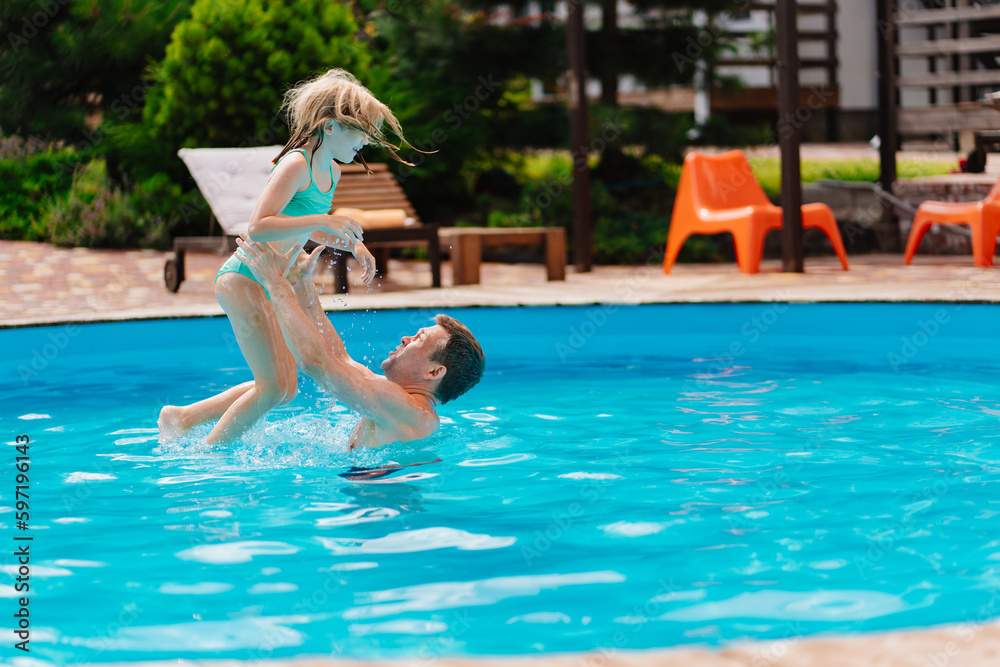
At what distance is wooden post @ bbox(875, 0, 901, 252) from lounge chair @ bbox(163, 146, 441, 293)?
513cm

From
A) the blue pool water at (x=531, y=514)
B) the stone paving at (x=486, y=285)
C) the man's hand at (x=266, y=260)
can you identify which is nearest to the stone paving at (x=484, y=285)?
the stone paving at (x=486, y=285)

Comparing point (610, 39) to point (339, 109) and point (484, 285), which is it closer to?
point (484, 285)

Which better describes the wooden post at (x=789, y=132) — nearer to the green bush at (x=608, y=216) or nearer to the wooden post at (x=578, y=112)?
the wooden post at (x=578, y=112)

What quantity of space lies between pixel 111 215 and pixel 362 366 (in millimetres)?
9029

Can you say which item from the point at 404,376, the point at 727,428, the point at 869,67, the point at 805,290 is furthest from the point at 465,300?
the point at 869,67

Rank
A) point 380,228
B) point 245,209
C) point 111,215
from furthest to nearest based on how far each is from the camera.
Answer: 1. point 111,215
2. point 245,209
3. point 380,228

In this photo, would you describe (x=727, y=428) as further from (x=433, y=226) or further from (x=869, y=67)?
(x=869, y=67)

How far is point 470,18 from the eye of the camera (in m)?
13.4

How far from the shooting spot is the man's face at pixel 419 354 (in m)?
3.71

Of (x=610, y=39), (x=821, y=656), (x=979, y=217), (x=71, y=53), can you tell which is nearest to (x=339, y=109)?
(x=821, y=656)

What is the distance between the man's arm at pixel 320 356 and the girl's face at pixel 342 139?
1.09 ft

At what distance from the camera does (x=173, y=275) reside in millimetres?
8758

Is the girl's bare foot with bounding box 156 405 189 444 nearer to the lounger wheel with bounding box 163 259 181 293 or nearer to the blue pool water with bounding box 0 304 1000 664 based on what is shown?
the blue pool water with bounding box 0 304 1000 664

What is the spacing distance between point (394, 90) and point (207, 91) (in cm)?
196
